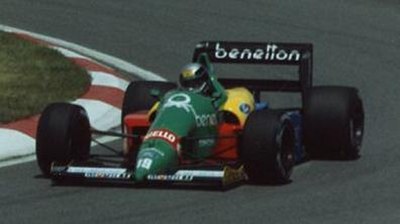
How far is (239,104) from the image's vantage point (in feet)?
36.7

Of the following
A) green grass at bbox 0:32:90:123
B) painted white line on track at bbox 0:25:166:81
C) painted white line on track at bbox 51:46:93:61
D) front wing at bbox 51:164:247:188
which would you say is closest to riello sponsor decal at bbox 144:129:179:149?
front wing at bbox 51:164:247:188

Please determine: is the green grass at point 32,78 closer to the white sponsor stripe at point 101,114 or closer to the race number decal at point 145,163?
the white sponsor stripe at point 101,114

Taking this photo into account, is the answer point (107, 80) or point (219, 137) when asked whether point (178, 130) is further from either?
point (107, 80)

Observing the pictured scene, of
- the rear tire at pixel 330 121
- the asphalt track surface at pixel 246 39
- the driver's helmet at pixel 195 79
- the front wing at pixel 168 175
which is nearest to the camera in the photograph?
the asphalt track surface at pixel 246 39

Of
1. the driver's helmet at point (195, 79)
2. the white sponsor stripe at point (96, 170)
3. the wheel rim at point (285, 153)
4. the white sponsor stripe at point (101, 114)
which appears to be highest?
the driver's helmet at point (195, 79)

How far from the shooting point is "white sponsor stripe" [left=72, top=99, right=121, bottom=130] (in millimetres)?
12797

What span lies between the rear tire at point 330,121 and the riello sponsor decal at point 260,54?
66 centimetres

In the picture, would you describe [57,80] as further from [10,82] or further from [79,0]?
[79,0]

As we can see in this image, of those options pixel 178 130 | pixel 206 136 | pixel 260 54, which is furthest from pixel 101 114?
pixel 178 130

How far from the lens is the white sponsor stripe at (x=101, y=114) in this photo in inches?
504

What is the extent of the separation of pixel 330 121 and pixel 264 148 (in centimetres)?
112

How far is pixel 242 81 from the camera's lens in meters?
12.2

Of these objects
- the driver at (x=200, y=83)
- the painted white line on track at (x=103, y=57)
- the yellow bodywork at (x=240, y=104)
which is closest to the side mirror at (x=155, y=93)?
the driver at (x=200, y=83)

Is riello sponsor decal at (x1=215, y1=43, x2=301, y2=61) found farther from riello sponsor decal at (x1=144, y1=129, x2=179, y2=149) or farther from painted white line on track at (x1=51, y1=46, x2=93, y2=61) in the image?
painted white line on track at (x1=51, y1=46, x2=93, y2=61)
